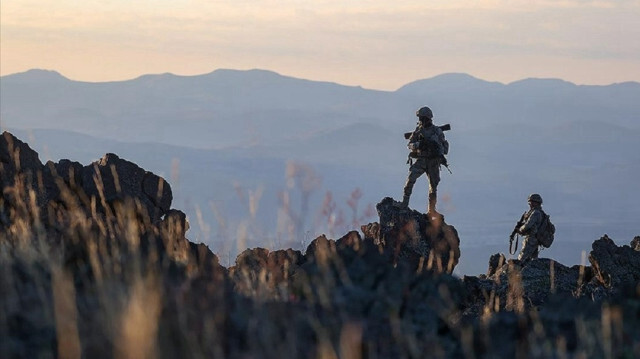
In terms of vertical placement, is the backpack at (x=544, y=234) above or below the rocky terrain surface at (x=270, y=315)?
above

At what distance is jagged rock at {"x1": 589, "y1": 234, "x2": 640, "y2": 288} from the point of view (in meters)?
19.4

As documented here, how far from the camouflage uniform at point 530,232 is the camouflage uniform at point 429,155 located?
1.95m

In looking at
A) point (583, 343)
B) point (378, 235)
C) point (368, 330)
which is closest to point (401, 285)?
point (368, 330)

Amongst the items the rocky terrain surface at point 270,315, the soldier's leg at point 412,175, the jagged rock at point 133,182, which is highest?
the soldier's leg at point 412,175

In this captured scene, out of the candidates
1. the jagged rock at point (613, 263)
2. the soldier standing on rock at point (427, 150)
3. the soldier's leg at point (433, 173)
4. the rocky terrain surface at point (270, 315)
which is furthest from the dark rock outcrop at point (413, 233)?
the rocky terrain surface at point (270, 315)

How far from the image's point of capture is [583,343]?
4891 millimetres

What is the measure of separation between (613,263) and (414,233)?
380 centimetres

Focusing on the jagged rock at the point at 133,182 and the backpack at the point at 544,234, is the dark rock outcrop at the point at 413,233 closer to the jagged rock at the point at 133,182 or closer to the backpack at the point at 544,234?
the backpack at the point at 544,234

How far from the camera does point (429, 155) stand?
21.3 meters

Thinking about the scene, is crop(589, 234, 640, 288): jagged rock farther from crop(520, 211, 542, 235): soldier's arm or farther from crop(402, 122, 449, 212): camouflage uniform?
crop(402, 122, 449, 212): camouflage uniform

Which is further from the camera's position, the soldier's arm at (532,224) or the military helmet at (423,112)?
the soldier's arm at (532,224)

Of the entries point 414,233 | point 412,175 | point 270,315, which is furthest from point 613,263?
point 270,315

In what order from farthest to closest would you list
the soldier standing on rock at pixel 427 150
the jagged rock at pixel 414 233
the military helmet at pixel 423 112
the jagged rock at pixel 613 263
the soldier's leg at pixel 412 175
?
the soldier's leg at pixel 412 175
the soldier standing on rock at pixel 427 150
the military helmet at pixel 423 112
the jagged rock at pixel 414 233
the jagged rock at pixel 613 263

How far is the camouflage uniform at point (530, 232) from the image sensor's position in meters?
21.3
